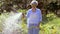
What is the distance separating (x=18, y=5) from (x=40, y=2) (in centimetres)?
106

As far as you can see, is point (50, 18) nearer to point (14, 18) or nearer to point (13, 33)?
point (14, 18)

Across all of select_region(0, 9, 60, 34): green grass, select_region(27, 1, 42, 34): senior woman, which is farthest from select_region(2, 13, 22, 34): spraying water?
select_region(27, 1, 42, 34): senior woman

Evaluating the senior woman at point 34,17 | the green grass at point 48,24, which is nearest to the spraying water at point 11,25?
the green grass at point 48,24

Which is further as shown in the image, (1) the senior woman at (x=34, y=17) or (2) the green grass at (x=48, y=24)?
(2) the green grass at (x=48, y=24)

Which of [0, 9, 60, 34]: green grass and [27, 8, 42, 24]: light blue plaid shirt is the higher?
[27, 8, 42, 24]: light blue plaid shirt

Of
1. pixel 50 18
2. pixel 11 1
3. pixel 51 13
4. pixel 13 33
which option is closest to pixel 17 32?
pixel 13 33

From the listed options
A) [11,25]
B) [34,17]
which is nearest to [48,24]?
[11,25]

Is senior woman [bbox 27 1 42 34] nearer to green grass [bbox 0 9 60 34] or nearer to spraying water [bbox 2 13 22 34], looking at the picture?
spraying water [bbox 2 13 22 34]

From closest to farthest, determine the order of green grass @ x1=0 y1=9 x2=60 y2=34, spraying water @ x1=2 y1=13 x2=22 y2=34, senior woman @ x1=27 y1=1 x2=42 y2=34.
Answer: senior woman @ x1=27 y1=1 x2=42 y2=34
spraying water @ x1=2 y1=13 x2=22 y2=34
green grass @ x1=0 y1=9 x2=60 y2=34

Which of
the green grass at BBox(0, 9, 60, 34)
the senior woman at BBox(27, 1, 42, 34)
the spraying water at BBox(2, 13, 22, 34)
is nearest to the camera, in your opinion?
the senior woman at BBox(27, 1, 42, 34)

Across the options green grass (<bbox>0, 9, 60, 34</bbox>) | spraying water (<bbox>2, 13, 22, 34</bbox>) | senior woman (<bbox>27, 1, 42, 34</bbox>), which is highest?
senior woman (<bbox>27, 1, 42, 34</bbox>)

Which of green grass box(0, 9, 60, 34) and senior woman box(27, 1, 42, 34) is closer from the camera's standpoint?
senior woman box(27, 1, 42, 34)

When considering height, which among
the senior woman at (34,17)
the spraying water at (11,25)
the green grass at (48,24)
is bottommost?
the green grass at (48,24)

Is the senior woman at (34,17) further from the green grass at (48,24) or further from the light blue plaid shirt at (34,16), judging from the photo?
the green grass at (48,24)
